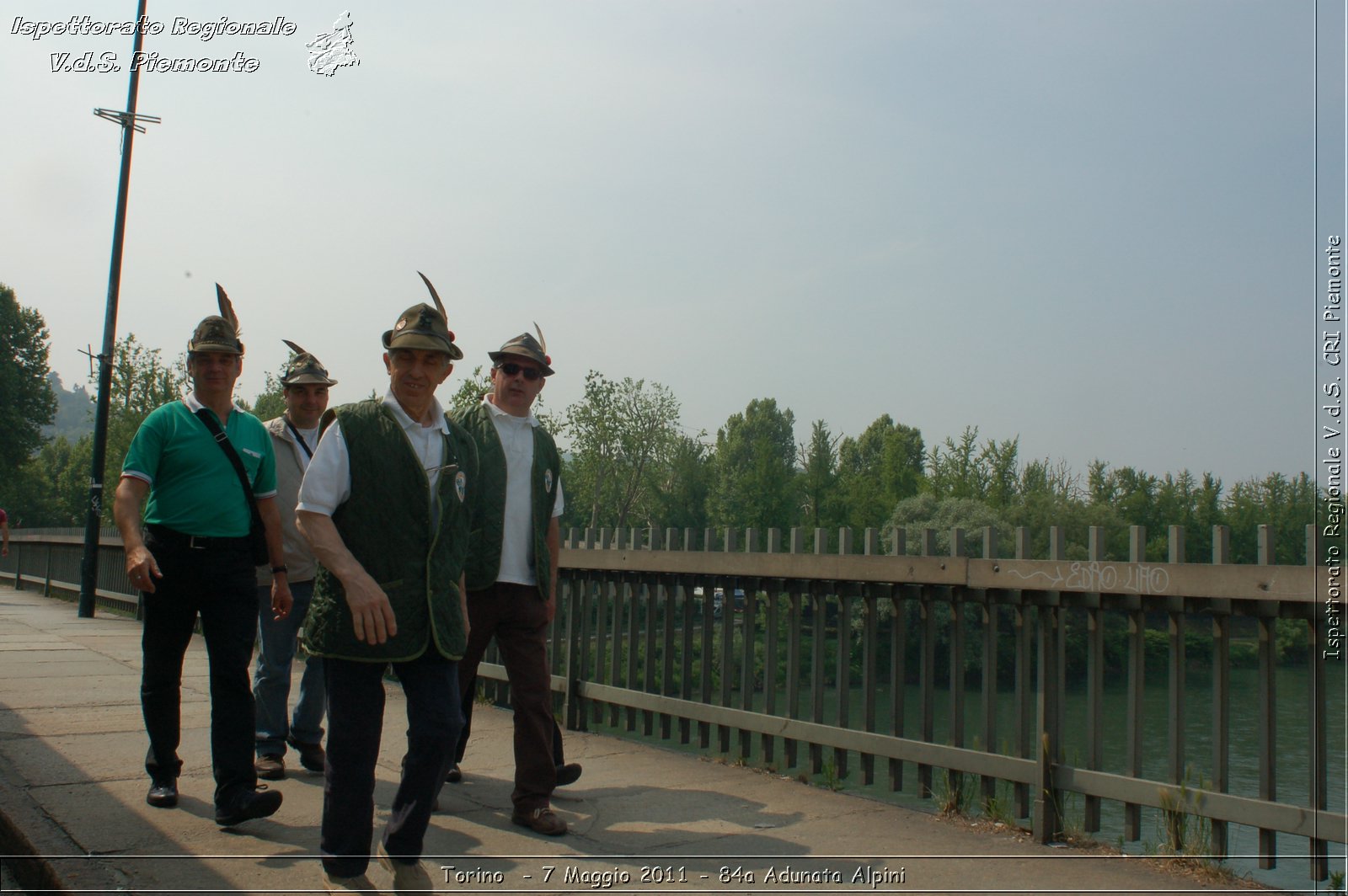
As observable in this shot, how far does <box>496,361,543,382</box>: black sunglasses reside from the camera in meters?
4.88

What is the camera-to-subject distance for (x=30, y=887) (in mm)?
3779

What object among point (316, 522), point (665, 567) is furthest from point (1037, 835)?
point (316, 522)

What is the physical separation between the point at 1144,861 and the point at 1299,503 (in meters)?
20.0

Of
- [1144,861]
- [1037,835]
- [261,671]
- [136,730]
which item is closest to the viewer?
[1144,861]

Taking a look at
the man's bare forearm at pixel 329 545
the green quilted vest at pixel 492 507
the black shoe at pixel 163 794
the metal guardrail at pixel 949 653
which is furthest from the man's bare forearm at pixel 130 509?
the metal guardrail at pixel 949 653

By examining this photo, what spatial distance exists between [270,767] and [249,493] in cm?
150

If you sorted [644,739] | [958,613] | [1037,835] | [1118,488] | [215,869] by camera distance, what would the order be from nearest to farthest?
[215,869]
[1037,835]
[958,613]
[644,739]
[1118,488]

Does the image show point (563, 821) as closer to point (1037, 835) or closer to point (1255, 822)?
point (1037, 835)

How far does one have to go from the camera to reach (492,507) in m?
4.72

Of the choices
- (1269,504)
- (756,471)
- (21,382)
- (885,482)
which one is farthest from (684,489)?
(1269,504)

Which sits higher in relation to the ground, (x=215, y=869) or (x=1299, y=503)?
(x=1299, y=503)

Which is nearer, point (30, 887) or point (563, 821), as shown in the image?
point (30, 887)

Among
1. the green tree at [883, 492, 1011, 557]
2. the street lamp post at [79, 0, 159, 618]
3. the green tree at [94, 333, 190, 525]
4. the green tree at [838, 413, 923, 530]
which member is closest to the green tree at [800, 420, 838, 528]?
the green tree at [838, 413, 923, 530]

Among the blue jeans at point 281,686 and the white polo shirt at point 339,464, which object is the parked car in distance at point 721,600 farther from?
the white polo shirt at point 339,464
